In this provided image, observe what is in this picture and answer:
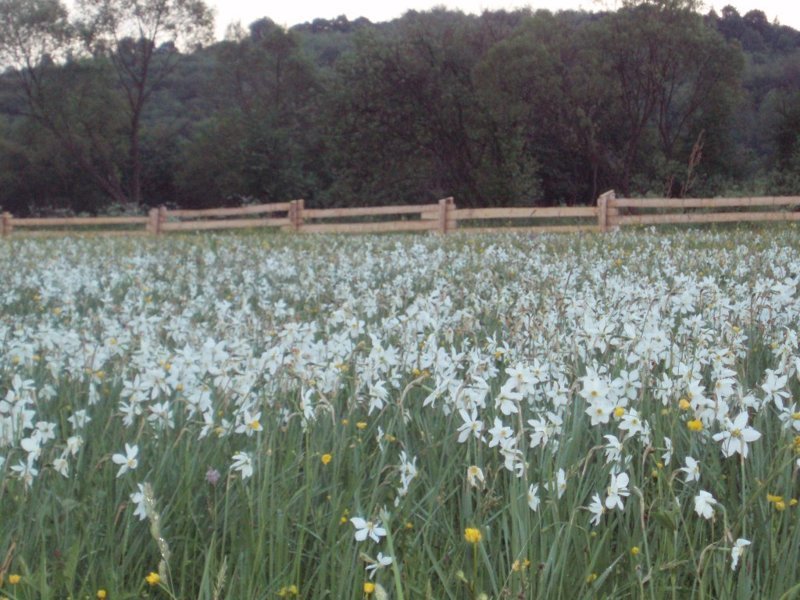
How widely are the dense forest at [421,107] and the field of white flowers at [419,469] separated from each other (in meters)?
27.8

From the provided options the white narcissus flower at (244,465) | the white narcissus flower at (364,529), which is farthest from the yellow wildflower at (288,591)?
the white narcissus flower at (244,465)

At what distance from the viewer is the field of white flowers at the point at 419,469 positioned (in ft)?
7.20

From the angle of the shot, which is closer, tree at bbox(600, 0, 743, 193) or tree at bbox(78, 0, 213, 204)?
tree at bbox(600, 0, 743, 193)

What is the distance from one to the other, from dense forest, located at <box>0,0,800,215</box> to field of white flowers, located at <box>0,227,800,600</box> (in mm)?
27812

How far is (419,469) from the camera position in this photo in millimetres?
2828

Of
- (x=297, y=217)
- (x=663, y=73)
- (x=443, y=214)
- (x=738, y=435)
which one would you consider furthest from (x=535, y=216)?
(x=663, y=73)

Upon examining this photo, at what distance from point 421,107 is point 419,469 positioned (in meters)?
43.8

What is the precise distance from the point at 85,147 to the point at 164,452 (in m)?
59.6

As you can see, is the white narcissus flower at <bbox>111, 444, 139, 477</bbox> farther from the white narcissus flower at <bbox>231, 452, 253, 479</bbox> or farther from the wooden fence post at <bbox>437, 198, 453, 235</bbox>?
the wooden fence post at <bbox>437, 198, 453, 235</bbox>

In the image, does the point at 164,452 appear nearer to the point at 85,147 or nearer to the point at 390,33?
the point at 390,33

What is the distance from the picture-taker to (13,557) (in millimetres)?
2352

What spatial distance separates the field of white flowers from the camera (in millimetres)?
2193

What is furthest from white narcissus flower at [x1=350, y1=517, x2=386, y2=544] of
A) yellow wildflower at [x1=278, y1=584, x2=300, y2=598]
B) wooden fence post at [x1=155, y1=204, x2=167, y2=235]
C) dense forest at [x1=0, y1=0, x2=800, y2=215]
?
dense forest at [x1=0, y1=0, x2=800, y2=215]

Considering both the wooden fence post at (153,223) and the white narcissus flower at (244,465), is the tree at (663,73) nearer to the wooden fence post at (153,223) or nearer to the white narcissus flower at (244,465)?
the wooden fence post at (153,223)
